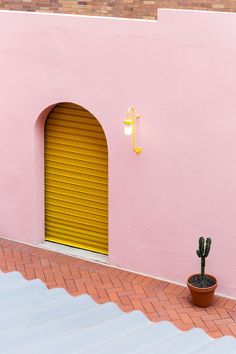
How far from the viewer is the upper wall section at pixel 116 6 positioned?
1034 centimetres

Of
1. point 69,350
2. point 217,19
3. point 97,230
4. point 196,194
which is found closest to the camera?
point 69,350

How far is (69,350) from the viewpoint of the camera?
8.05 metres

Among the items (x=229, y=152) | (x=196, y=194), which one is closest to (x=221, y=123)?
Result: (x=229, y=152)

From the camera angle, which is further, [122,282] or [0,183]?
[0,183]

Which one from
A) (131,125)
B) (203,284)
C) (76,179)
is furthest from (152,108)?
(203,284)

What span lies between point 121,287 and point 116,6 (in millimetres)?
4528

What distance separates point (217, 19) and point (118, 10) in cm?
194

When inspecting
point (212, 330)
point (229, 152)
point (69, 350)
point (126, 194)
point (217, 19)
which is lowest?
point (212, 330)

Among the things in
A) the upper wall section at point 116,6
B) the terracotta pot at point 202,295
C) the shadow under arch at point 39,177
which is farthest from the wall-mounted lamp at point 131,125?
the terracotta pot at point 202,295

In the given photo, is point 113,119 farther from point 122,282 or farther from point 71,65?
point 122,282

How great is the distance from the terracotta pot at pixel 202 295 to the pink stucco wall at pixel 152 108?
1.40 feet

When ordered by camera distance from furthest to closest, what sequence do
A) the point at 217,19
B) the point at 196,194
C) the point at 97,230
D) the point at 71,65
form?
the point at 97,230 → the point at 71,65 → the point at 196,194 → the point at 217,19

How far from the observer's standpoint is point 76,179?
40.9 ft

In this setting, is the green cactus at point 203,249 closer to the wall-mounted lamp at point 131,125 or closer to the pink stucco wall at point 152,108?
the pink stucco wall at point 152,108
